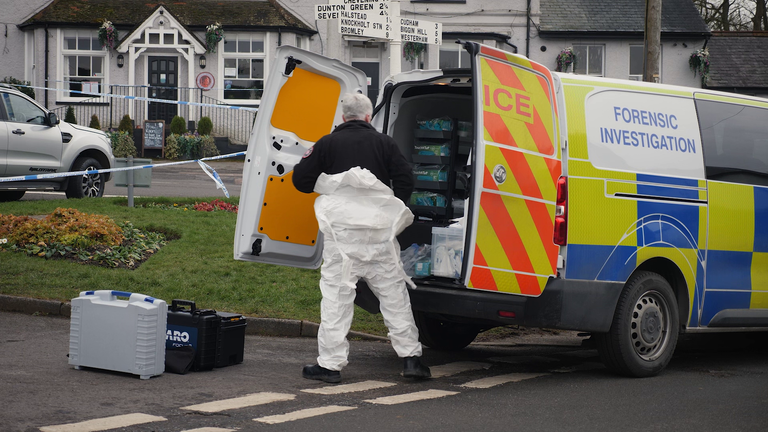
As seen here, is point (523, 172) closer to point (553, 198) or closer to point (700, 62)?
point (553, 198)

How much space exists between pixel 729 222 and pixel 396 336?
2778 mm

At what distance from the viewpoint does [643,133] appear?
6.58m

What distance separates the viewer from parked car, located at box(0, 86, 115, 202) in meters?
A: 14.6

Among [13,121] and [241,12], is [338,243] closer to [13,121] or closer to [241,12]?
[13,121]

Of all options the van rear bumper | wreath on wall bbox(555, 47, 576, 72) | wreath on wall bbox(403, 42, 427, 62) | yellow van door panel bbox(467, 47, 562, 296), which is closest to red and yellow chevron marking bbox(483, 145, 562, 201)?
yellow van door panel bbox(467, 47, 562, 296)

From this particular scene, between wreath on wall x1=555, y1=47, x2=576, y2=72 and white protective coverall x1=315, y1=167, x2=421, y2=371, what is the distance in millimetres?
26849

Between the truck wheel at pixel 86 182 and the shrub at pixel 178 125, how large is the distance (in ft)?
43.8

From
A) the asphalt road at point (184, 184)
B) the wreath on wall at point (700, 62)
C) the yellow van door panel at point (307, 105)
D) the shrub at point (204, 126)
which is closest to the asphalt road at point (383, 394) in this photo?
the yellow van door panel at point (307, 105)

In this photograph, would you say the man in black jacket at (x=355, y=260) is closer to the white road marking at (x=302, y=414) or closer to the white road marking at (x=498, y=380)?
the white road marking at (x=498, y=380)

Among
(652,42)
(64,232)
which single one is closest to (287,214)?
(64,232)

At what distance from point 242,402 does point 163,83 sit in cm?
2698

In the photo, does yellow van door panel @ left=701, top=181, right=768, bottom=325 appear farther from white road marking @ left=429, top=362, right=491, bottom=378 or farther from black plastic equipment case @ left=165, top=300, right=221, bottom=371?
black plastic equipment case @ left=165, top=300, right=221, bottom=371

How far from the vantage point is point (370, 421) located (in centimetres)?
510

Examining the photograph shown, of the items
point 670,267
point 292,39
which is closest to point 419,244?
point 670,267
